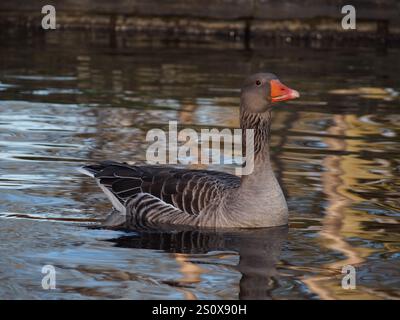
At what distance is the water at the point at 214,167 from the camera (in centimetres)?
844

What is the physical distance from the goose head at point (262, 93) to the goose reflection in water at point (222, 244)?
111cm

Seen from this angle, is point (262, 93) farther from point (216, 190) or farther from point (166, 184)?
point (166, 184)

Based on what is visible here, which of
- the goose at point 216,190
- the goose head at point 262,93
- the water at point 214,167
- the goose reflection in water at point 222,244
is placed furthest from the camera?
the goose head at point 262,93

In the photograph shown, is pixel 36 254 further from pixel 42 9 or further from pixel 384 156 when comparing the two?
pixel 42 9

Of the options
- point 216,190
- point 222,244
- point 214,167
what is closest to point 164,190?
point 216,190

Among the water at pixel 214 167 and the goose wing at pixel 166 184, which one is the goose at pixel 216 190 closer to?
the goose wing at pixel 166 184

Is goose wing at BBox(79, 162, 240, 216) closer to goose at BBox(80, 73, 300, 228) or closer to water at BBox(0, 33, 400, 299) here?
Answer: goose at BBox(80, 73, 300, 228)

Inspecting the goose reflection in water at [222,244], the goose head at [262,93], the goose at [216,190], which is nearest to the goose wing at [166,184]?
the goose at [216,190]

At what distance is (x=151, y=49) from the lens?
23250 millimetres

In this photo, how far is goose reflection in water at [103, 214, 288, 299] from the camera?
337 inches

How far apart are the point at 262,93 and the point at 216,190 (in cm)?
97

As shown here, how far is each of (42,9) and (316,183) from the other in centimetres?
1381

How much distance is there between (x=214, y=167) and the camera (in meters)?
12.4

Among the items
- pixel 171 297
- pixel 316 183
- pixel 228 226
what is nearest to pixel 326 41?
pixel 316 183
